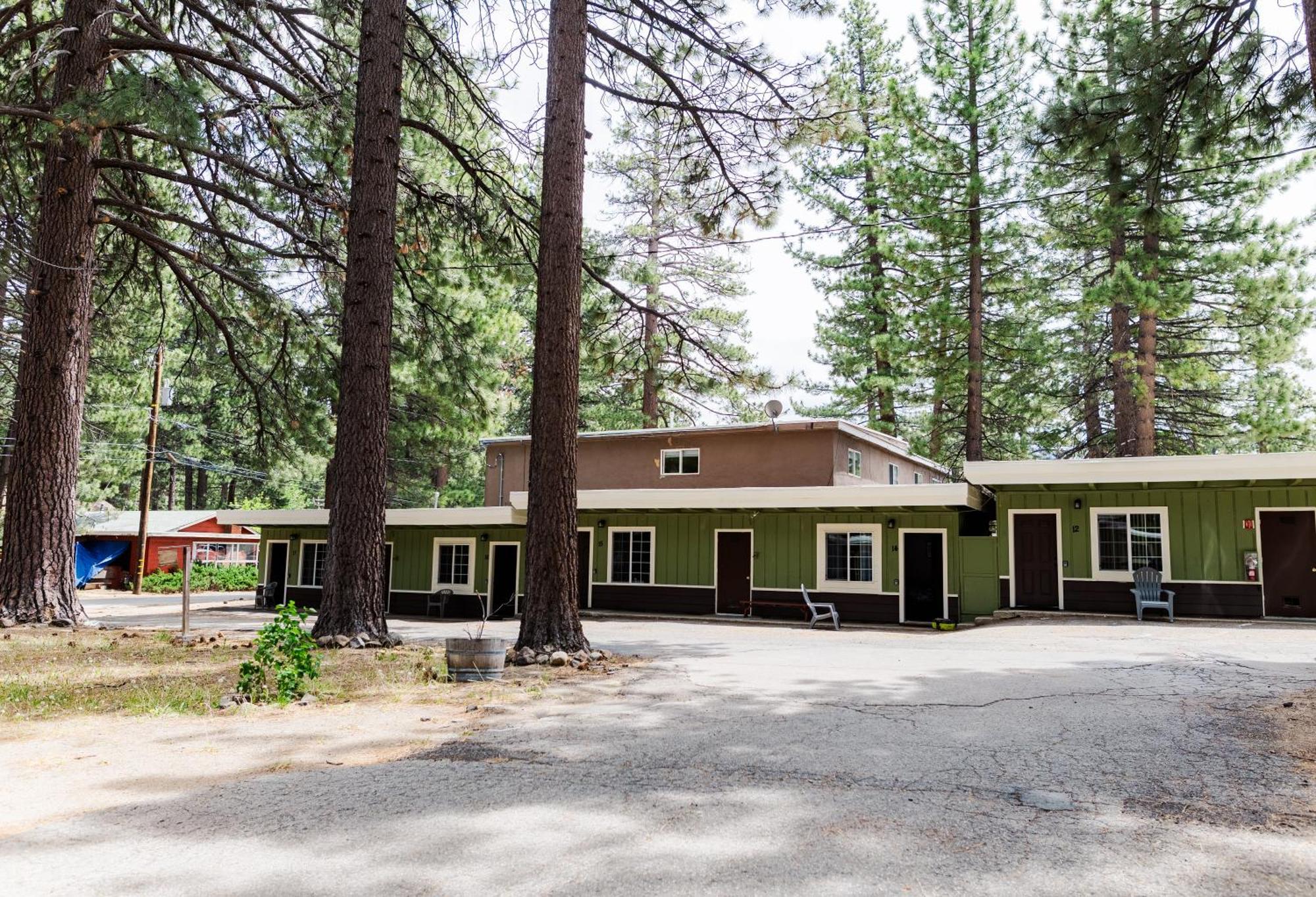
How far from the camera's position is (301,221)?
13.6m

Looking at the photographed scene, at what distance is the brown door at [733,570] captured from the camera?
1786 centimetres

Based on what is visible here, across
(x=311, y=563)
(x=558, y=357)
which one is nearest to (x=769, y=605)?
(x=558, y=357)

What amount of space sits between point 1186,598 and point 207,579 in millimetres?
34508

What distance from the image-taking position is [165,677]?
303 inches

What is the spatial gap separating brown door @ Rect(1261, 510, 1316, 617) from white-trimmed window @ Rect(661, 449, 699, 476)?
10965mm

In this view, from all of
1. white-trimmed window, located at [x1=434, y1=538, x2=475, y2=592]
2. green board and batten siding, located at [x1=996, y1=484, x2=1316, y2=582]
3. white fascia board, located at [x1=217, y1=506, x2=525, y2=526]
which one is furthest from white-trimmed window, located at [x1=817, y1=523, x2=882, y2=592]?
white-trimmed window, located at [x1=434, y1=538, x2=475, y2=592]

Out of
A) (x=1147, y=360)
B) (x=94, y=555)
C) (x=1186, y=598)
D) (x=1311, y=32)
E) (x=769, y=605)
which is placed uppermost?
(x=1147, y=360)

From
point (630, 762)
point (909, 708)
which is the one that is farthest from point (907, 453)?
point (630, 762)

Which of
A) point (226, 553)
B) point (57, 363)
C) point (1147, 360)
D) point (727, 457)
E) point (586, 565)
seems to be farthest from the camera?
point (226, 553)

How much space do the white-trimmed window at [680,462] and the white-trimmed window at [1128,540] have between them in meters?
8.63

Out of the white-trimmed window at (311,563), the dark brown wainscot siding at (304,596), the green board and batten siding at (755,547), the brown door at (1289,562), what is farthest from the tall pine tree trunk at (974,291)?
the dark brown wainscot siding at (304,596)

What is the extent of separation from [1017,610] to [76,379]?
49.1ft

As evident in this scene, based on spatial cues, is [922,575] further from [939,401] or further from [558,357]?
[939,401]

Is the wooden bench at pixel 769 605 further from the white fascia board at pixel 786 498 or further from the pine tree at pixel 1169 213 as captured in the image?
the pine tree at pixel 1169 213
